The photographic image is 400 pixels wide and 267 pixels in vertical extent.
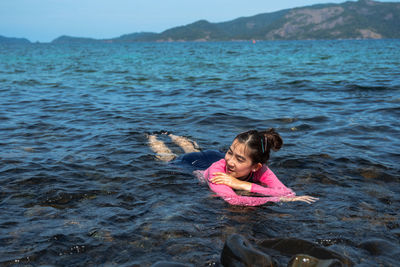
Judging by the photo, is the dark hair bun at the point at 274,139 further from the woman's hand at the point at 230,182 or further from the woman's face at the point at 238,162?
the woman's hand at the point at 230,182

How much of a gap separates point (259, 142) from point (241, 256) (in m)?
2.23

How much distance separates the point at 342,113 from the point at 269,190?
6713 mm

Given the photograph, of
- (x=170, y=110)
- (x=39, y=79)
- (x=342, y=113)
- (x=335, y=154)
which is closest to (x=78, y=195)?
(x=335, y=154)

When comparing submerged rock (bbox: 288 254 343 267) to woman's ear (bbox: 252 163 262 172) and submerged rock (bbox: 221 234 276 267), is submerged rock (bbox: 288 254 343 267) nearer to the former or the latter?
submerged rock (bbox: 221 234 276 267)

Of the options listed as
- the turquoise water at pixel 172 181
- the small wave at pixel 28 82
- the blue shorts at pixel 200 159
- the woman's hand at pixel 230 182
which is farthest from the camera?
the small wave at pixel 28 82

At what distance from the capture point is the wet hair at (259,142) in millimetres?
5133

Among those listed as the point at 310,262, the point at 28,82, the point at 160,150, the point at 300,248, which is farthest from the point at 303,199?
the point at 28,82

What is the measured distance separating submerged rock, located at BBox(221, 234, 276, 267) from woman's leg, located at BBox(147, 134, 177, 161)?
3985 mm

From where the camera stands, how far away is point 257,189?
5.32 m

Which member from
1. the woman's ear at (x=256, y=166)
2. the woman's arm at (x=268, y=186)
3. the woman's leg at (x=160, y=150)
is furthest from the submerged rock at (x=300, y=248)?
the woman's leg at (x=160, y=150)

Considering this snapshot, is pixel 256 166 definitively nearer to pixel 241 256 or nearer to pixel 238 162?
pixel 238 162

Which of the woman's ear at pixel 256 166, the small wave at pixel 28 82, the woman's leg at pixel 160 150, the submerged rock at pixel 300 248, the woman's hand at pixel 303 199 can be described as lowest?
the woman's hand at pixel 303 199

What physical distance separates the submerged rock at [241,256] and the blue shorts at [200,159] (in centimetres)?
300

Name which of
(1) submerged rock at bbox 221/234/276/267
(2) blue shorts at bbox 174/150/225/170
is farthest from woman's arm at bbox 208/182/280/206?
(1) submerged rock at bbox 221/234/276/267
